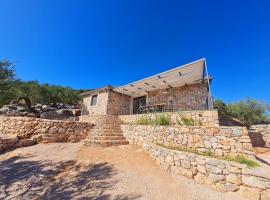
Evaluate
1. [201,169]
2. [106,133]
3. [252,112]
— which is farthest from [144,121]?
[252,112]

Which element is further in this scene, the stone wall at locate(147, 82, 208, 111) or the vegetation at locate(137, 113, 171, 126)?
the stone wall at locate(147, 82, 208, 111)

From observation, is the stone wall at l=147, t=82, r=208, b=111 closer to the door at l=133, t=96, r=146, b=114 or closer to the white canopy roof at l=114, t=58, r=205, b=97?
the white canopy roof at l=114, t=58, r=205, b=97

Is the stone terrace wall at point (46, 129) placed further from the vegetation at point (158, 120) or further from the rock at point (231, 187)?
the rock at point (231, 187)

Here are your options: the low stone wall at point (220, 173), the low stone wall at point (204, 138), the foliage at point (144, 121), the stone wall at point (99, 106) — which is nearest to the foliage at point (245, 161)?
the low stone wall at point (204, 138)

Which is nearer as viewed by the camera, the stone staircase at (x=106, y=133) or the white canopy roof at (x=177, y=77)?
the stone staircase at (x=106, y=133)

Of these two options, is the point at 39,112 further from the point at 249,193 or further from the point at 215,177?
the point at 249,193

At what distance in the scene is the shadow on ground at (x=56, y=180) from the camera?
12.3 ft

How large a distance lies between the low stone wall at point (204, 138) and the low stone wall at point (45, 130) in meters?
4.40

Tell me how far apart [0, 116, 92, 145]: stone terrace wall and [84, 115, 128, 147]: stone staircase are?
2.92 feet

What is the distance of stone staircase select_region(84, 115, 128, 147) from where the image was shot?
802 centimetres

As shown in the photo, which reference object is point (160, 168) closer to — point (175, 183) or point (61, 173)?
point (175, 183)

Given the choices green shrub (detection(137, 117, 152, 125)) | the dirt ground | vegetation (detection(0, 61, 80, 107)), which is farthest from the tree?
green shrub (detection(137, 117, 152, 125))

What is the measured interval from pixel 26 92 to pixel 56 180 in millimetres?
15460

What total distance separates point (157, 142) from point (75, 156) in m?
4.26
